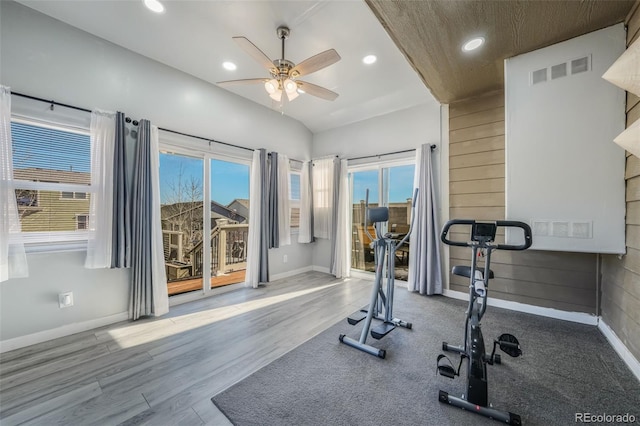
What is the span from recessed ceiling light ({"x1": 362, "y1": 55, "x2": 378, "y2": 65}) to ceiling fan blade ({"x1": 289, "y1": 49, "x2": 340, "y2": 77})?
865 mm

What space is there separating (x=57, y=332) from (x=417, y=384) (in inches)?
134

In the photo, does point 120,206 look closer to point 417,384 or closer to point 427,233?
point 417,384

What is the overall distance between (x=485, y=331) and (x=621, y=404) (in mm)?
1028

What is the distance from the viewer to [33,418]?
1508mm

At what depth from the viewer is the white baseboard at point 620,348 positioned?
1.86m

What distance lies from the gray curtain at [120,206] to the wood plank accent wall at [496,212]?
4185mm

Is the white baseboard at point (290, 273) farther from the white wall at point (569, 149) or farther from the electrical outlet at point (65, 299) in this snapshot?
the white wall at point (569, 149)

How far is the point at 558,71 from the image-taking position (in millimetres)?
2240

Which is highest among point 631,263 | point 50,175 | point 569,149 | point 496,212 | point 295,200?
point 569,149

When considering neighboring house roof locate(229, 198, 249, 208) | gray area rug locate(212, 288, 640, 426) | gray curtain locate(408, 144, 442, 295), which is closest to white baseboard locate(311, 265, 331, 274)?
gray curtain locate(408, 144, 442, 295)

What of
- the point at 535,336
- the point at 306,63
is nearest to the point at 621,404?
the point at 535,336

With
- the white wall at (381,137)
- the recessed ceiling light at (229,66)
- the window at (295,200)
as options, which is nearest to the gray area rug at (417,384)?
the white wall at (381,137)

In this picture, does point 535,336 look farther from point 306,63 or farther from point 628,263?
point 306,63
